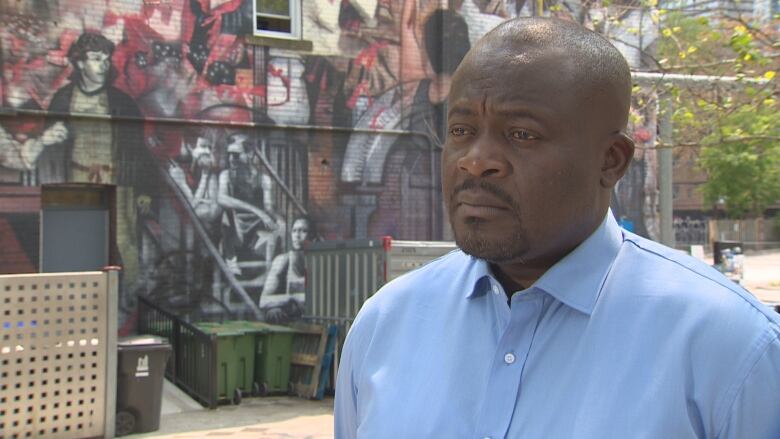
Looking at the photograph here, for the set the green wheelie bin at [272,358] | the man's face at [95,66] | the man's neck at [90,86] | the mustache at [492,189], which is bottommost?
the green wheelie bin at [272,358]

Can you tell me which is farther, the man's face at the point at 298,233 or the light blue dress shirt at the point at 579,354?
the man's face at the point at 298,233

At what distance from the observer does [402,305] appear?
2.11 meters

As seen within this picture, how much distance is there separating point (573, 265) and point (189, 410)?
10126mm

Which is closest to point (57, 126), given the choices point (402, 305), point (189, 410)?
point (189, 410)

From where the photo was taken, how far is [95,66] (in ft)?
43.7

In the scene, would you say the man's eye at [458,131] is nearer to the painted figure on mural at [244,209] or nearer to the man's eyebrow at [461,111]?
the man's eyebrow at [461,111]

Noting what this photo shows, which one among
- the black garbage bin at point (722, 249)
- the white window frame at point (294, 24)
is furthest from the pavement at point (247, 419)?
the black garbage bin at point (722, 249)

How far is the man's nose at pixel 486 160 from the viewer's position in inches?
71.1

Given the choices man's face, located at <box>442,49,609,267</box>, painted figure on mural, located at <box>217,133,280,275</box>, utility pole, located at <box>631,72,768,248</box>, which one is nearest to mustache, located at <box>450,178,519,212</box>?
man's face, located at <box>442,49,609,267</box>

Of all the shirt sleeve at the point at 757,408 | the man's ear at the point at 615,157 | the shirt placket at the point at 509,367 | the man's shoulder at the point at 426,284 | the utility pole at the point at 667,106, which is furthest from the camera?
the utility pole at the point at 667,106

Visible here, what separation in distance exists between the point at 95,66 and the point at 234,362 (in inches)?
193

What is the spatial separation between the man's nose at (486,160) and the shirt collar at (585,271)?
Answer: 0.74 feet

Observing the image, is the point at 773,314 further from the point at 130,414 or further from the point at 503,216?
the point at 130,414

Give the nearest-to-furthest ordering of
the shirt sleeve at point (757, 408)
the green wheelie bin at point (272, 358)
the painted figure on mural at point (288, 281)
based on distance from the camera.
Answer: the shirt sleeve at point (757, 408), the green wheelie bin at point (272, 358), the painted figure on mural at point (288, 281)
